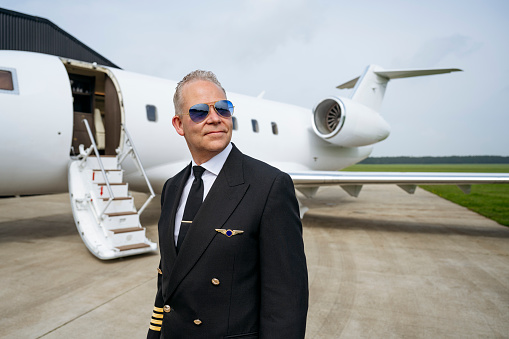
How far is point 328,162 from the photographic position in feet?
41.4

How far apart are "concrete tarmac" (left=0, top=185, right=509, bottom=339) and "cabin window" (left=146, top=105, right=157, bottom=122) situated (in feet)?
7.83

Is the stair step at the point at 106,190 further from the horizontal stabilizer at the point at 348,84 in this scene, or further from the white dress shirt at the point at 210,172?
the horizontal stabilizer at the point at 348,84

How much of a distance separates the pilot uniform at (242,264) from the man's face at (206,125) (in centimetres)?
15

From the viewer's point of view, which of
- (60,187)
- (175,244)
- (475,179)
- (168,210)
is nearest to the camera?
(175,244)

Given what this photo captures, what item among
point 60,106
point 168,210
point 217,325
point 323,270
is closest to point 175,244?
point 168,210

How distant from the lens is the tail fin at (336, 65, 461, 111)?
12277mm

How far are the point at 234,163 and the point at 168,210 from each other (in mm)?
397

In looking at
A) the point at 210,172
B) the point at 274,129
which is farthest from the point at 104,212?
the point at 274,129

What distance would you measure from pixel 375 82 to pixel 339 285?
33.0ft

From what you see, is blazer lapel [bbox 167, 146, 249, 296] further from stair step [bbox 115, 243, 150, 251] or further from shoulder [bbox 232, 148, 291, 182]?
stair step [bbox 115, 243, 150, 251]

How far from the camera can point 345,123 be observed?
1054cm

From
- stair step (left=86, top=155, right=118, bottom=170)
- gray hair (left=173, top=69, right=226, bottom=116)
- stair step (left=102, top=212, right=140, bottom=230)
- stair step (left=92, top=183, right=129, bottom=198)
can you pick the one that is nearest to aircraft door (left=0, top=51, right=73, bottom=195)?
stair step (left=86, top=155, right=118, bottom=170)

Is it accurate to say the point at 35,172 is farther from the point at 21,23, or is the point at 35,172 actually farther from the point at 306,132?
the point at 21,23

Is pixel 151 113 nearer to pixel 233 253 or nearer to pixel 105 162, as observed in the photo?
pixel 105 162
